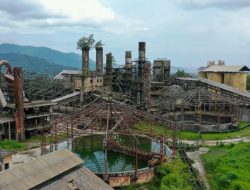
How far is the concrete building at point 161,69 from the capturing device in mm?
83900

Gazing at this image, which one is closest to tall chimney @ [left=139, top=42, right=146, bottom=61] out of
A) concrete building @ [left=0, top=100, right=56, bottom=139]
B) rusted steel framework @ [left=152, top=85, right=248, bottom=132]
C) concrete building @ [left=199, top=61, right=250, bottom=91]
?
rusted steel framework @ [left=152, top=85, right=248, bottom=132]

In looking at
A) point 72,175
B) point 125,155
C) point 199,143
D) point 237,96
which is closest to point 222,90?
point 237,96

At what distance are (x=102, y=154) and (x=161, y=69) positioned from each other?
43635 mm

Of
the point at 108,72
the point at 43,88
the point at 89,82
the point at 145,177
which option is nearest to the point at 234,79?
the point at 108,72

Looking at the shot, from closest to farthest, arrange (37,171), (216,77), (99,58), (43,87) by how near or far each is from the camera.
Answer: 1. (37,171)
2. (43,87)
3. (99,58)
4. (216,77)

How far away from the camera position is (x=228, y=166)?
37.6 metres

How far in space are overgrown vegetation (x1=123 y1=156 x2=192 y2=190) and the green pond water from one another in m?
4.11

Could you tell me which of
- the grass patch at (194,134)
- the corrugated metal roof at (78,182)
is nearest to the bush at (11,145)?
the grass patch at (194,134)

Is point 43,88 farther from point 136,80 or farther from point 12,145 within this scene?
point 12,145

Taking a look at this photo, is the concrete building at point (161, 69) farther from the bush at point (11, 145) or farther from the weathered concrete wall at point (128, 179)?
the weathered concrete wall at point (128, 179)

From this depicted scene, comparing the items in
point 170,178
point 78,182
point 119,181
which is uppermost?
point 78,182

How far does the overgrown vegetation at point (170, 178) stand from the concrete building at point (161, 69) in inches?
1841

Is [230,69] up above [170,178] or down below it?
above

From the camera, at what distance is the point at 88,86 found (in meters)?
72.8
